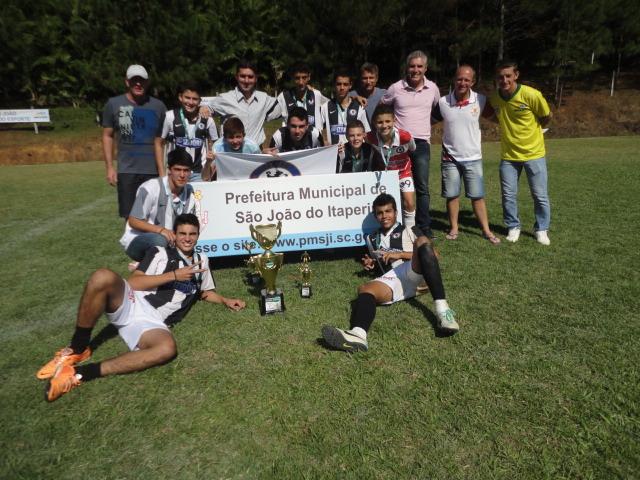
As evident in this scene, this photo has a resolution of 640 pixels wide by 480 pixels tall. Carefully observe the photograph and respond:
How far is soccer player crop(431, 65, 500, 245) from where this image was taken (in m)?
5.61

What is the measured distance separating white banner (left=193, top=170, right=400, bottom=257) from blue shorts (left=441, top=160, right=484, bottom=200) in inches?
37.9

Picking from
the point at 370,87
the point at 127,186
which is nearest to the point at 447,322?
the point at 370,87

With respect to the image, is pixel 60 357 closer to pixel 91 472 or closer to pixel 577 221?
pixel 91 472

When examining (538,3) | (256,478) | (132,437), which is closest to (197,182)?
(132,437)

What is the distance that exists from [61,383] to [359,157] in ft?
12.9

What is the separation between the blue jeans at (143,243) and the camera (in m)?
4.26

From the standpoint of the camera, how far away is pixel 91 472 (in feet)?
7.32

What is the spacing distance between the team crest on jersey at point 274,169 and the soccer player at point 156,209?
42.6 inches

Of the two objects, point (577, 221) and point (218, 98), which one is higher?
point (218, 98)

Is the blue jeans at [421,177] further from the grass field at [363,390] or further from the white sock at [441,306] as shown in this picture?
the white sock at [441,306]

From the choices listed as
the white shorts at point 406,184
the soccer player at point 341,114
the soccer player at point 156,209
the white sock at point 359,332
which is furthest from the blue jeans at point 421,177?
the white sock at point 359,332

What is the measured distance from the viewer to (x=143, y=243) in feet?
14.2

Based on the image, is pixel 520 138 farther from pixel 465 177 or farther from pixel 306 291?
pixel 306 291

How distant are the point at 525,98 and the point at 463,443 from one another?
4.67m
